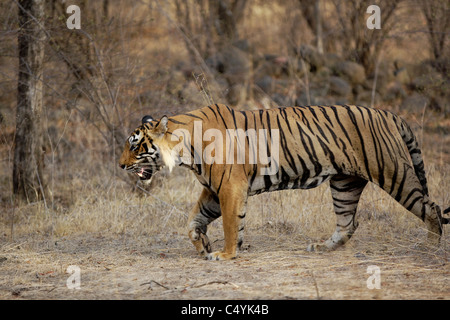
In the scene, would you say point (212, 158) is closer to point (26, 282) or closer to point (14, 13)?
point (26, 282)

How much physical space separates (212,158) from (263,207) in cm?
224

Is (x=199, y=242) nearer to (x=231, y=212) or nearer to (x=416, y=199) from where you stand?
(x=231, y=212)

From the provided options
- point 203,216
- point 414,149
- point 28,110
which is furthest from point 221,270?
point 28,110

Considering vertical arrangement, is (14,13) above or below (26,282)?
above

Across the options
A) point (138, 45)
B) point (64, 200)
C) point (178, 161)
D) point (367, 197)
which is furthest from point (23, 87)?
point (367, 197)

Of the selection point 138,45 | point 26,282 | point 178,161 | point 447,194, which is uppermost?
point 138,45

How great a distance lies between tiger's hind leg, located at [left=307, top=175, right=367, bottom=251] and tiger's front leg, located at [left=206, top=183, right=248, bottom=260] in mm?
952

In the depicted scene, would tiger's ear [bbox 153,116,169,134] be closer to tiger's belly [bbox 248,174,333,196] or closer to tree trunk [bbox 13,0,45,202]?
tiger's belly [bbox 248,174,333,196]

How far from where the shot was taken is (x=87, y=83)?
8.71 m

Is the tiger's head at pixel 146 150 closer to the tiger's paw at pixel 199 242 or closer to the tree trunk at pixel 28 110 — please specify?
the tiger's paw at pixel 199 242

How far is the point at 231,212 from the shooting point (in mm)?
5285

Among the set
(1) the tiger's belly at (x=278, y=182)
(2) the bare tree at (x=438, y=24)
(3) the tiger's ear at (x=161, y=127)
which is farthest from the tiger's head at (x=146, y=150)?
(2) the bare tree at (x=438, y=24)

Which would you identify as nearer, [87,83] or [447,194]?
[447,194]

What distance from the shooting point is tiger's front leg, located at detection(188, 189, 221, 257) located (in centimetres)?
561
